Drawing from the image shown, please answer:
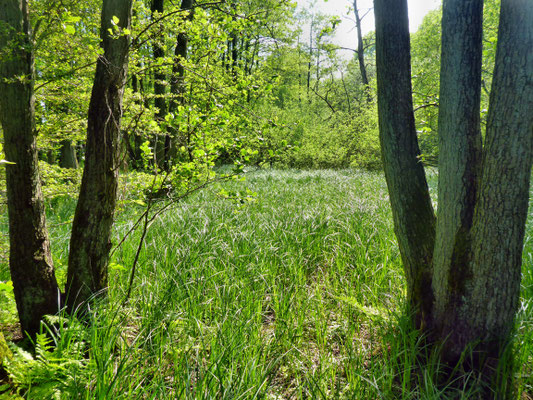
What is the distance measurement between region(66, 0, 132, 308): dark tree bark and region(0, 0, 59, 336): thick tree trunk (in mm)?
199

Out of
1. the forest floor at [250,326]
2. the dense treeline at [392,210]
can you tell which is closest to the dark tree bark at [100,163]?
the dense treeline at [392,210]

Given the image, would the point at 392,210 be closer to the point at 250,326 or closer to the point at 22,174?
the point at 250,326

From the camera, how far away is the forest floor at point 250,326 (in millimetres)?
1587

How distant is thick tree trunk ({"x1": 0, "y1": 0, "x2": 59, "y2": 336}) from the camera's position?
183 cm

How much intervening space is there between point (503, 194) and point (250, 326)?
174cm

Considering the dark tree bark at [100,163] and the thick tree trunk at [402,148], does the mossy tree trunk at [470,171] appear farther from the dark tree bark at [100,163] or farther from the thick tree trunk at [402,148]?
the dark tree bark at [100,163]

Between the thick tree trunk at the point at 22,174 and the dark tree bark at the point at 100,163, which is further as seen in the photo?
the dark tree bark at the point at 100,163

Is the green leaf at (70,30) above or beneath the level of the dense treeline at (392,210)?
above

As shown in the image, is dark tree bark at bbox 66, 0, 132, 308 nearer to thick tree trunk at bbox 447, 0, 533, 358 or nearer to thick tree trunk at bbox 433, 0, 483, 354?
thick tree trunk at bbox 433, 0, 483, 354

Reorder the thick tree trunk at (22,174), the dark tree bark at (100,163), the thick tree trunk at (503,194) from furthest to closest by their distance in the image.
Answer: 1. the dark tree bark at (100,163)
2. the thick tree trunk at (22,174)
3. the thick tree trunk at (503,194)

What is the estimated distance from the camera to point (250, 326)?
2100 millimetres

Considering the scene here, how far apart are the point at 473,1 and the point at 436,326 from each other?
1.94 m

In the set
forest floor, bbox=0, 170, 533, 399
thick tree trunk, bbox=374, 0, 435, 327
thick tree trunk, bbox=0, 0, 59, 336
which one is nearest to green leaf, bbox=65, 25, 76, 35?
thick tree trunk, bbox=0, 0, 59, 336

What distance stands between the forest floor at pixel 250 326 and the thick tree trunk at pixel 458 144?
1.57 feet
